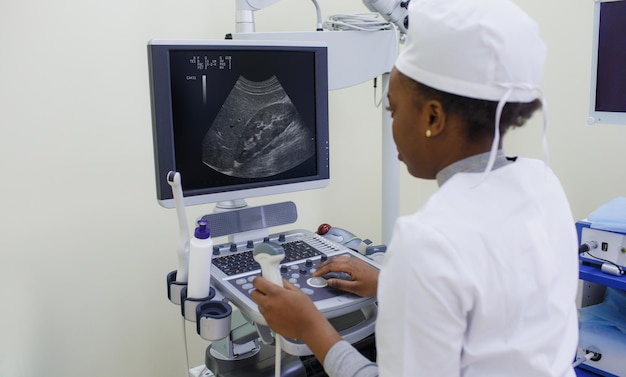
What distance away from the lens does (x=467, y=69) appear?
79cm

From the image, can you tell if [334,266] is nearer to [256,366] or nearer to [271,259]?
[271,259]

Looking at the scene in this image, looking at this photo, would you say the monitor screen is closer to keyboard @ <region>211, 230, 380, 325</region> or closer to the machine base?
keyboard @ <region>211, 230, 380, 325</region>

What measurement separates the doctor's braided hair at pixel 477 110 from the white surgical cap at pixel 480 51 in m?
0.01

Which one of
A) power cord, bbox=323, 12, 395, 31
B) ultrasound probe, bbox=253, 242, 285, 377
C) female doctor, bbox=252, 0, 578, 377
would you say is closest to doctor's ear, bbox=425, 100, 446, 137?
female doctor, bbox=252, 0, 578, 377

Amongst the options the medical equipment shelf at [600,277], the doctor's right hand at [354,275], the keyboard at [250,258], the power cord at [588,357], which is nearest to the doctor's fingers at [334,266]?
the doctor's right hand at [354,275]

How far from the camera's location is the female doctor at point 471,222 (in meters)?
0.77

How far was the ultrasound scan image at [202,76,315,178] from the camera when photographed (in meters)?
1.31

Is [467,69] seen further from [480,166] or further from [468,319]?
[468,319]

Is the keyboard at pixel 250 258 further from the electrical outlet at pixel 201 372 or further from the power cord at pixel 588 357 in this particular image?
the power cord at pixel 588 357

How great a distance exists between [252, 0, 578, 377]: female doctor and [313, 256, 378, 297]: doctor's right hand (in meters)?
0.30

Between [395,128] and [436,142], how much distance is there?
68 millimetres

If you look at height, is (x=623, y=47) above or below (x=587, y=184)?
above

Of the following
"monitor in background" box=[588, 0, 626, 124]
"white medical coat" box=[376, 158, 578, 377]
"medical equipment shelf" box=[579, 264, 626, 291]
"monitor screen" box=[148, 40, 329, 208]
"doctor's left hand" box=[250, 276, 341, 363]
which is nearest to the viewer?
"white medical coat" box=[376, 158, 578, 377]

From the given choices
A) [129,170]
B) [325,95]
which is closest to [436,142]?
[325,95]
